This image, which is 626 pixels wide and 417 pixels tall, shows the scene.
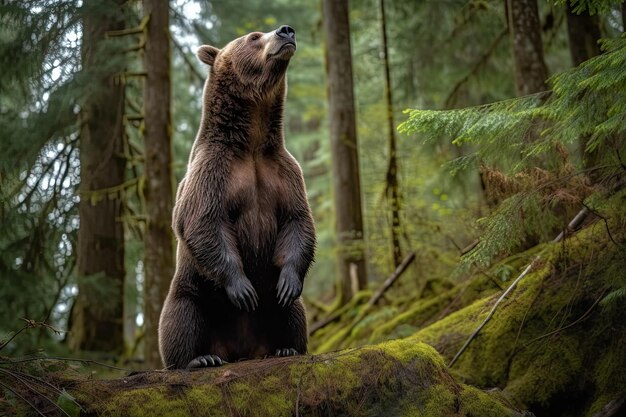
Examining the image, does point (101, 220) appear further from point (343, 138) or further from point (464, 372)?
point (464, 372)

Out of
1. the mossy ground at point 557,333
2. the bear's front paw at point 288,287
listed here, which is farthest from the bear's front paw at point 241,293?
the mossy ground at point 557,333

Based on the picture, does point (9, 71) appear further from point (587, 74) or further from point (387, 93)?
point (587, 74)

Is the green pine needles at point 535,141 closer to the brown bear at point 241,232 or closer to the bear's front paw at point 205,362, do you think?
the brown bear at point 241,232

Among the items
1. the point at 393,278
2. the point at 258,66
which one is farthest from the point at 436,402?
the point at 393,278

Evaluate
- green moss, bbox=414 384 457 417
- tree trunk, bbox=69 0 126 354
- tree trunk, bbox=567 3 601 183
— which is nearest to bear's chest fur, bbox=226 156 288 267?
green moss, bbox=414 384 457 417

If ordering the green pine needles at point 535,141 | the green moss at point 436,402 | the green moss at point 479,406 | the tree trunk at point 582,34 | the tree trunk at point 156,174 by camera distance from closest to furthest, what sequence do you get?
the green moss at point 436,402 → the green moss at point 479,406 → the green pine needles at point 535,141 → the tree trunk at point 582,34 → the tree trunk at point 156,174

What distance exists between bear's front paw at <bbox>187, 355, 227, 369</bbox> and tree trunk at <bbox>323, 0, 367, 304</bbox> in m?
8.19

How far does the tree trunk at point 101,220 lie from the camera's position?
11.2m

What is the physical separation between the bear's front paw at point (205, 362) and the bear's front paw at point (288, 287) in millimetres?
690

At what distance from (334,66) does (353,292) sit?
478cm

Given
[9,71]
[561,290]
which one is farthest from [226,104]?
[9,71]

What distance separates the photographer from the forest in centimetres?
470

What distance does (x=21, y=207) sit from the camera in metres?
10.4

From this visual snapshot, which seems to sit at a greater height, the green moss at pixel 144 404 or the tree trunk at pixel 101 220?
the tree trunk at pixel 101 220
